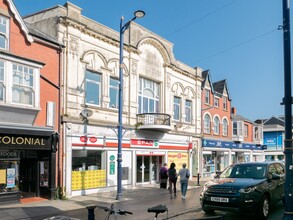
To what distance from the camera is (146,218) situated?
10695 mm

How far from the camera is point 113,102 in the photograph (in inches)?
770

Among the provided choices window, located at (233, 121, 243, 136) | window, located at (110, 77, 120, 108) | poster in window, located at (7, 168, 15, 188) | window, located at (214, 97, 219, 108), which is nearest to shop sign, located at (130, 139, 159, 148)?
window, located at (110, 77, 120, 108)

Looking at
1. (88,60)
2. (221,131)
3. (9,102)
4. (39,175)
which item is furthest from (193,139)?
(9,102)

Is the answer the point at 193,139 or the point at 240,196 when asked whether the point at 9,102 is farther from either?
the point at 193,139

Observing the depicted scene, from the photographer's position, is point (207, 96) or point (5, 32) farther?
point (207, 96)

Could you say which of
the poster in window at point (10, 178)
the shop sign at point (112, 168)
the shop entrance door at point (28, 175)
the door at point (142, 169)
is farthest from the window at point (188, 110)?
the poster in window at point (10, 178)

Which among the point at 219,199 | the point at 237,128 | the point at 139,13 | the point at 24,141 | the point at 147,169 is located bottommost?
the point at 147,169

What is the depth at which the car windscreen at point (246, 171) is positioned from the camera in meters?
10.9

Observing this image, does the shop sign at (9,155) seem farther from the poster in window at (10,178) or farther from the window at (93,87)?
the window at (93,87)

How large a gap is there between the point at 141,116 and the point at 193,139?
7.83 meters

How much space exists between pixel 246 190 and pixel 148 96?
13959mm

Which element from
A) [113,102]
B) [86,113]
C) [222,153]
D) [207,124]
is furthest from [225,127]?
[86,113]

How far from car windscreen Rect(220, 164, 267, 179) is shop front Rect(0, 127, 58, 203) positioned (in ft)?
25.9

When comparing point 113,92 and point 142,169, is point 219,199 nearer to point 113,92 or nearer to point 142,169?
point 113,92
